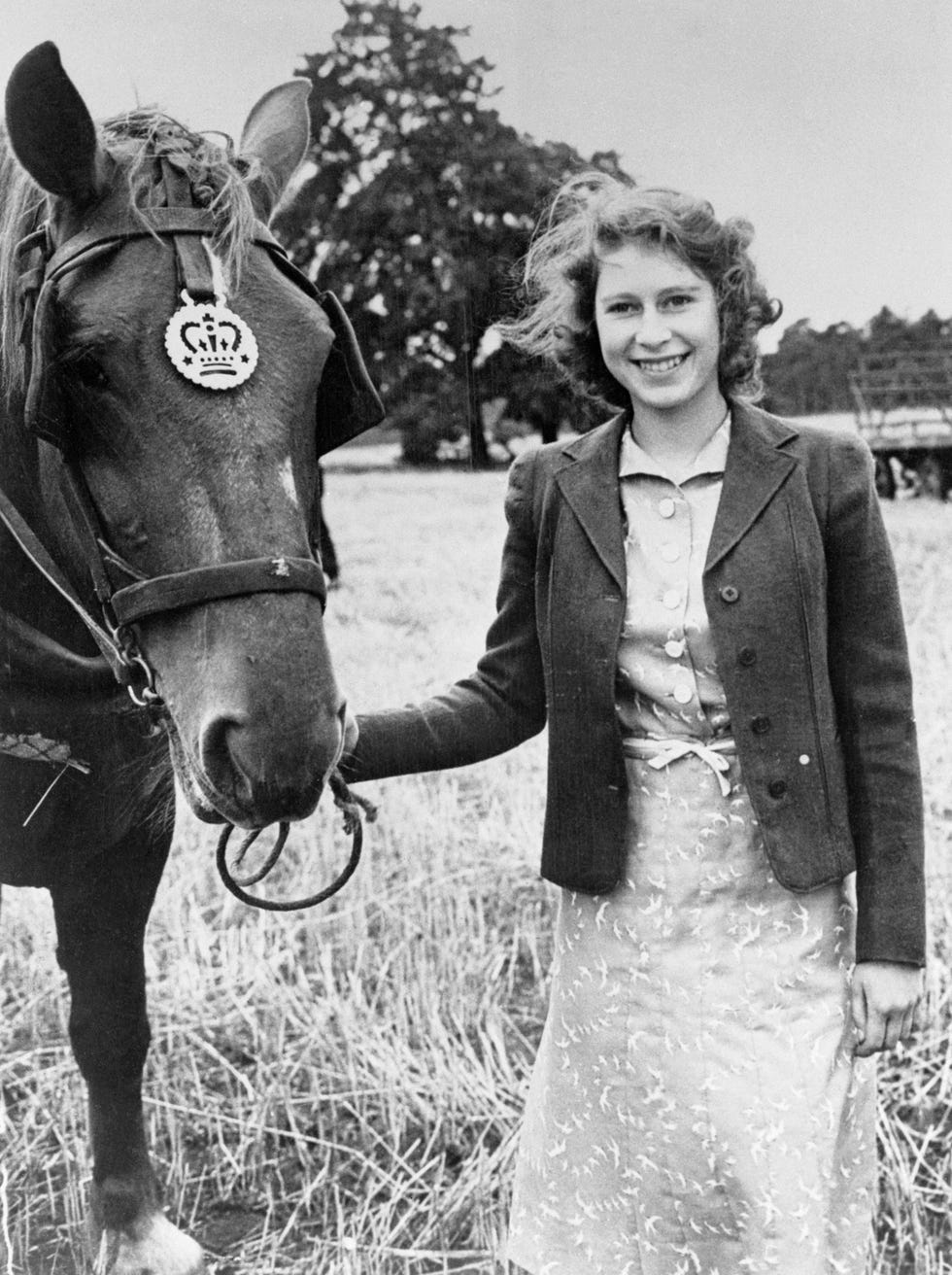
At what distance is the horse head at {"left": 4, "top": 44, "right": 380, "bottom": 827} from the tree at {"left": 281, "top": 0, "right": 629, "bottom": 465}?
3.18ft

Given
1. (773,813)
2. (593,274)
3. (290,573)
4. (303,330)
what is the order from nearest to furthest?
1. (290,573)
2. (303,330)
3. (773,813)
4. (593,274)

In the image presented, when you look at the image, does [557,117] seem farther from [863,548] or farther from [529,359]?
[863,548]

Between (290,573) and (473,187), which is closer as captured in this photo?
(290,573)

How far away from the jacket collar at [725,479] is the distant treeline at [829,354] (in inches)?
43.3

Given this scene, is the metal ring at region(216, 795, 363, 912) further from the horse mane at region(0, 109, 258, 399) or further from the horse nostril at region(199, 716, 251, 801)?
the horse mane at region(0, 109, 258, 399)

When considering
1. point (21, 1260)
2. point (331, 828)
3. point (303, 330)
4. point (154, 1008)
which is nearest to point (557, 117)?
point (303, 330)

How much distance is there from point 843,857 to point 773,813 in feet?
0.41

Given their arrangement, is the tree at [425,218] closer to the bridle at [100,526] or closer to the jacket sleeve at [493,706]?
the jacket sleeve at [493,706]

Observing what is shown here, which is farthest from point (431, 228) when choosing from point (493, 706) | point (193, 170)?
point (493, 706)

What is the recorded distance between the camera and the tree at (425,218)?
2.38 m

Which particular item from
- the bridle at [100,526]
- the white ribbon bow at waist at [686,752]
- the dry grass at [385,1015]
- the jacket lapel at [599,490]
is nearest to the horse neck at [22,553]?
the bridle at [100,526]

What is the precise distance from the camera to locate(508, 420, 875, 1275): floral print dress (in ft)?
5.10

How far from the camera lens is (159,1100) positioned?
2.54 m

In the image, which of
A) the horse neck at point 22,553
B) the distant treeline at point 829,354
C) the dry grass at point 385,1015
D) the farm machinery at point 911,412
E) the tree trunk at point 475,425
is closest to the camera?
the horse neck at point 22,553
